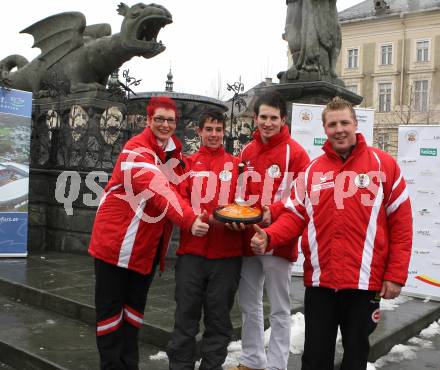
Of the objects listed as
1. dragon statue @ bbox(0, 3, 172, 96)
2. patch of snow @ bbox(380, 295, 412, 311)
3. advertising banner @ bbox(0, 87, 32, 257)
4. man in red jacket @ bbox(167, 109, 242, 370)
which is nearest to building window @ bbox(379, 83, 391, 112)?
dragon statue @ bbox(0, 3, 172, 96)

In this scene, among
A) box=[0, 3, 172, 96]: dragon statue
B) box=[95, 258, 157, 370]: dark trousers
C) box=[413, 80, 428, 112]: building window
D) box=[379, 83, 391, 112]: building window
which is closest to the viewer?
box=[95, 258, 157, 370]: dark trousers

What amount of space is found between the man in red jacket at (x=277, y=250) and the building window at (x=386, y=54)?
4506cm

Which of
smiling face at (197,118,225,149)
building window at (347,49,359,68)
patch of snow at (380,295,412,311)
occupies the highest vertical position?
building window at (347,49,359,68)

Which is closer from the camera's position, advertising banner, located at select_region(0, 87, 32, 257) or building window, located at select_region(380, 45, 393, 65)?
advertising banner, located at select_region(0, 87, 32, 257)

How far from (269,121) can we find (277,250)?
0.86 metres

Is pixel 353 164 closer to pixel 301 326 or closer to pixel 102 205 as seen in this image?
pixel 102 205

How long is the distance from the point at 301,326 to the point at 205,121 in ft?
7.35

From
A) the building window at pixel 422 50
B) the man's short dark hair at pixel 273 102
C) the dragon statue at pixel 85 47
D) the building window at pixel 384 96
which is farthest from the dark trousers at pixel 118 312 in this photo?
the building window at pixel 422 50

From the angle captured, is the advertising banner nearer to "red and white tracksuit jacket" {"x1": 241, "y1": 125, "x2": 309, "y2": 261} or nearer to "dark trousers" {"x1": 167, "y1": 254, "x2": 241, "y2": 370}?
"dark trousers" {"x1": 167, "y1": 254, "x2": 241, "y2": 370}

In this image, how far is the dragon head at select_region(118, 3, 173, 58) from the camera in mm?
8094

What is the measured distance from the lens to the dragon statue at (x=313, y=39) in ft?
22.1

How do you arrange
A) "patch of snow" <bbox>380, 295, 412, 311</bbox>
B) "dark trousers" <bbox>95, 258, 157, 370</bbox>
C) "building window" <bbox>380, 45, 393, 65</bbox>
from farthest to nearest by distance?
1. "building window" <bbox>380, 45, 393, 65</bbox>
2. "patch of snow" <bbox>380, 295, 412, 311</bbox>
3. "dark trousers" <bbox>95, 258, 157, 370</bbox>

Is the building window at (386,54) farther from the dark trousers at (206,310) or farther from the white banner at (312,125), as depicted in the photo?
the dark trousers at (206,310)

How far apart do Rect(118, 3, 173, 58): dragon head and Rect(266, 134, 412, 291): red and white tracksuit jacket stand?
6.03 m
